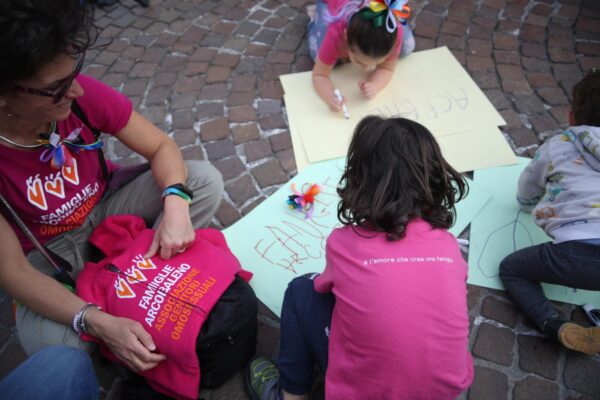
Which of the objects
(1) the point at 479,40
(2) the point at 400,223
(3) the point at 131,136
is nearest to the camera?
(2) the point at 400,223

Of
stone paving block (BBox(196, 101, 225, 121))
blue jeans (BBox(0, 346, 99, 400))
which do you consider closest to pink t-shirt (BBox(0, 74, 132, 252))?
blue jeans (BBox(0, 346, 99, 400))

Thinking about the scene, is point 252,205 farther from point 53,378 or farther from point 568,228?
point 568,228

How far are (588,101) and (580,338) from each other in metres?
0.83

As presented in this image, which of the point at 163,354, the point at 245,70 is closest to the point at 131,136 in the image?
the point at 163,354

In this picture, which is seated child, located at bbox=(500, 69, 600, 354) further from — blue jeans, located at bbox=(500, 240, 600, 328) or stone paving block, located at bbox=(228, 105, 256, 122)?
stone paving block, located at bbox=(228, 105, 256, 122)

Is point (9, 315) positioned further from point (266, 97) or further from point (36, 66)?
point (266, 97)

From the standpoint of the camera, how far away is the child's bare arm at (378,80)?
231 cm

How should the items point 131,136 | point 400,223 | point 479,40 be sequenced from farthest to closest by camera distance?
point 479,40, point 131,136, point 400,223

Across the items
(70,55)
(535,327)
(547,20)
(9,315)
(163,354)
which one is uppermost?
(70,55)

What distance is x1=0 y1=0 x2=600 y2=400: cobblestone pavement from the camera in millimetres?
1628

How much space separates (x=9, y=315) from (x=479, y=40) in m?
2.85

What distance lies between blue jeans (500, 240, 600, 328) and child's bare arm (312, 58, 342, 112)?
116 cm

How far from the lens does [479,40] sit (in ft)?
8.65

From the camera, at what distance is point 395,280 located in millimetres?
1041
